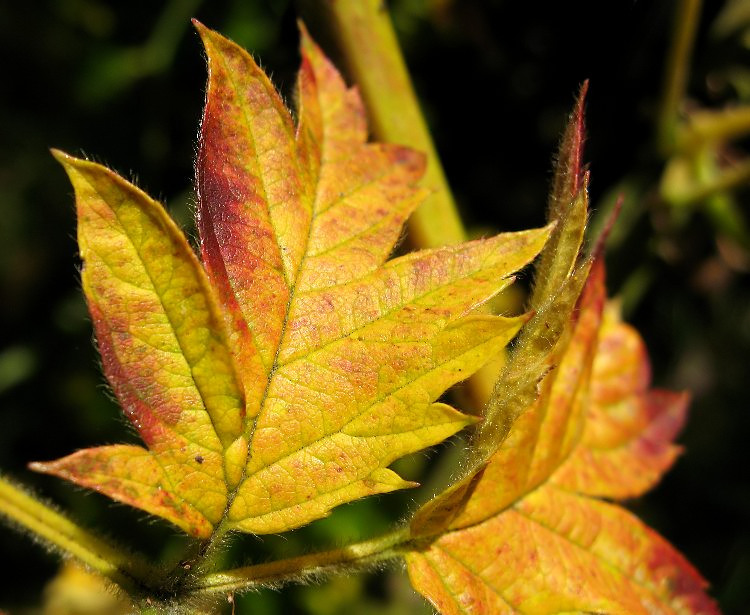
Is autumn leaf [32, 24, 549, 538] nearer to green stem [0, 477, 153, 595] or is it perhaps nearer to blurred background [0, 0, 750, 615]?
green stem [0, 477, 153, 595]

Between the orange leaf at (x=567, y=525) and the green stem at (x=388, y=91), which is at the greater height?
the green stem at (x=388, y=91)

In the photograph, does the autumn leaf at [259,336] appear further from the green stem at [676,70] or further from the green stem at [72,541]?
the green stem at [676,70]

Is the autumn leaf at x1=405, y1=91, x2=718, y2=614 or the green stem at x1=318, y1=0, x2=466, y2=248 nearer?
the autumn leaf at x1=405, y1=91, x2=718, y2=614

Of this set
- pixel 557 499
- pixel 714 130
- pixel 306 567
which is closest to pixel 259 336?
pixel 306 567

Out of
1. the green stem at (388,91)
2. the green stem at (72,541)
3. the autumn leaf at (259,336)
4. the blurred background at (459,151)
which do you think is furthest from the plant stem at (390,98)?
the green stem at (72,541)

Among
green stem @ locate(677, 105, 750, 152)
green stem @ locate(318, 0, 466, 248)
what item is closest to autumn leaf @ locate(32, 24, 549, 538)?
green stem @ locate(318, 0, 466, 248)
